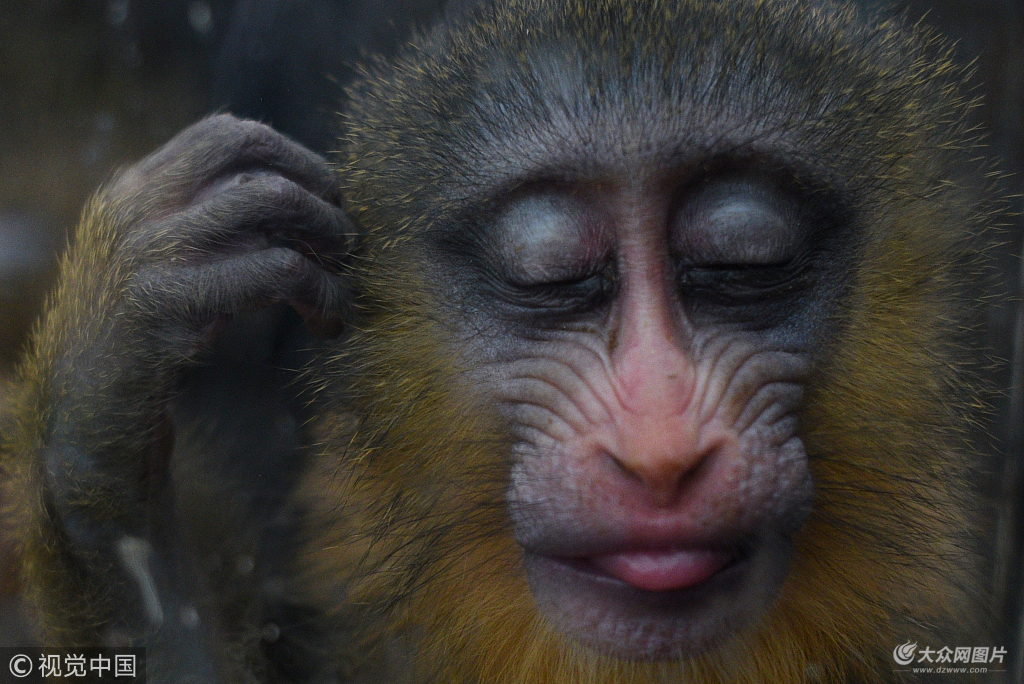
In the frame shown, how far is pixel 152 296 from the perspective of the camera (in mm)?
1860

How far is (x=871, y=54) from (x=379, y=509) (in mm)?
1564

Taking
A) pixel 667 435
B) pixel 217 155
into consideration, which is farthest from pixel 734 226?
pixel 217 155

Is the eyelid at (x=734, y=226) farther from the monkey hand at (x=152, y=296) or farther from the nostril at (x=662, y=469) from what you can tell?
the monkey hand at (x=152, y=296)

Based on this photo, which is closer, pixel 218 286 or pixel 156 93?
pixel 218 286

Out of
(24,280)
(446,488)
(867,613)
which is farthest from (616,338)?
(24,280)

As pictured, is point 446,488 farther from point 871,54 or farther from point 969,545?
point 871,54

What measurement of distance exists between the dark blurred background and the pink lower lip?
80cm

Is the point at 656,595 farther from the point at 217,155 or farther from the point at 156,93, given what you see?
the point at 156,93

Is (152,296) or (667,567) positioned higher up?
(152,296)

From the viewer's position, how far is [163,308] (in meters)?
1.86

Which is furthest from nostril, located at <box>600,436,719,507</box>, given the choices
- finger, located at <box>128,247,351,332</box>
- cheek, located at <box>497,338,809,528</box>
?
finger, located at <box>128,247,351,332</box>

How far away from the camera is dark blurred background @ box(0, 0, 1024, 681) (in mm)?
1937

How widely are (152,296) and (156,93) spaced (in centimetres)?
117

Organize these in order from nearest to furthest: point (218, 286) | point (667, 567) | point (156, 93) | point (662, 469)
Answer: point (662, 469), point (667, 567), point (218, 286), point (156, 93)
